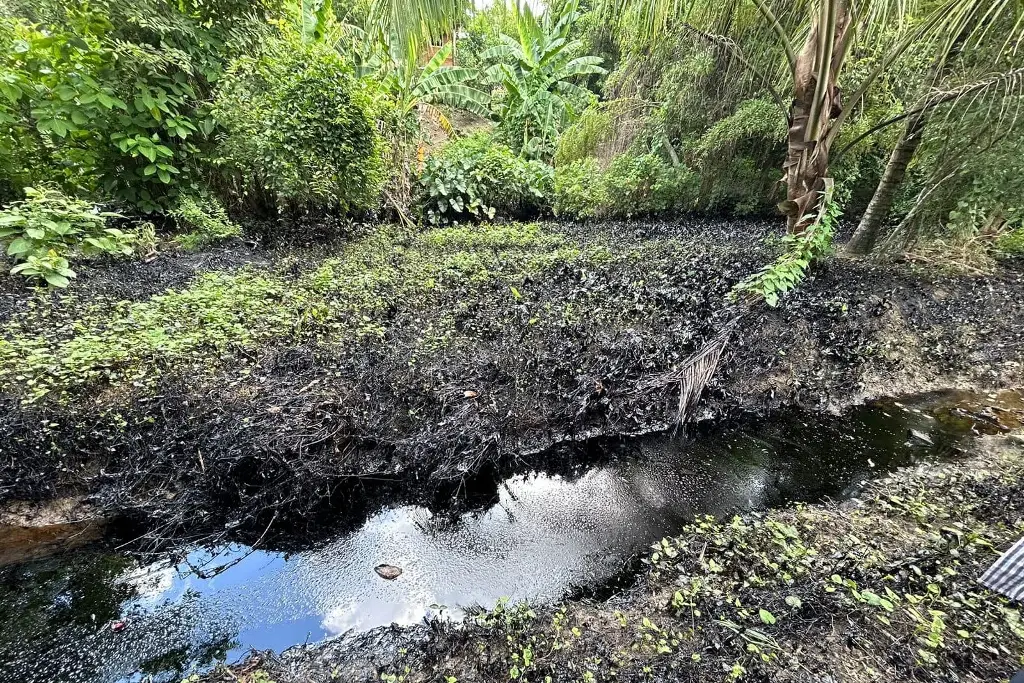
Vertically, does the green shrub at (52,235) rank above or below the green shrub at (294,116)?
below

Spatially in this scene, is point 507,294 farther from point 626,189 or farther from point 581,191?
point 626,189

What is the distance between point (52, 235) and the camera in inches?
185

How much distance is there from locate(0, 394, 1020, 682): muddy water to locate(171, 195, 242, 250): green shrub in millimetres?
4528

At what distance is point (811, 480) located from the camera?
3664 mm

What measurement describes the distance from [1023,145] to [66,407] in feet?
30.8

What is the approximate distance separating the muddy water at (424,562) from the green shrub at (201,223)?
4.53 metres

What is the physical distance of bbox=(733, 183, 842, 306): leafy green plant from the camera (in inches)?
183

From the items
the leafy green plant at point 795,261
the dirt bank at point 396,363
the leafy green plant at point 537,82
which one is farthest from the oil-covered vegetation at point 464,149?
the leafy green plant at point 537,82

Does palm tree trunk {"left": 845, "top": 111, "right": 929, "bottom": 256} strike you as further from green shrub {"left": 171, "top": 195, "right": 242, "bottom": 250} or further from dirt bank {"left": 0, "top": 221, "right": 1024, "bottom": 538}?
green shrub {"left": 171, "top": 195, "right": 242, "bottom": 250}

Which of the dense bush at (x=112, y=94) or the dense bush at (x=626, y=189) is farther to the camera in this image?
the dense bush at (x=626, y=189)

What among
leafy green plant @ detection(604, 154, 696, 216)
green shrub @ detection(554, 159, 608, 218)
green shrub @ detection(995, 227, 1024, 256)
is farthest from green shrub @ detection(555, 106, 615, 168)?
green shrub @ detection(995, 227, 1024, 256)

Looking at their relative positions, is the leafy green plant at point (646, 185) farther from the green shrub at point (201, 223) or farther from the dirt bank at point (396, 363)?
the green shrub at point (201, 223)

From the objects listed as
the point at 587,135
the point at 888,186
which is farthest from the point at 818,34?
the point at 587,135

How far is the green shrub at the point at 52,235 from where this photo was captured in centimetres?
439
